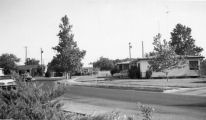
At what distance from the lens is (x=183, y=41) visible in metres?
69.4

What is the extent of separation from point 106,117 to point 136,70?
33.8 metres

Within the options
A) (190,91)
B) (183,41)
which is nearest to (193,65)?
(190,91)

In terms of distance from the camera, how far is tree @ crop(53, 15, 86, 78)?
38278mm

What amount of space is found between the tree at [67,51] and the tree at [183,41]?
1492 inches

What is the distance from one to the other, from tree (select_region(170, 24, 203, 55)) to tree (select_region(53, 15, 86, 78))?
1492 inches

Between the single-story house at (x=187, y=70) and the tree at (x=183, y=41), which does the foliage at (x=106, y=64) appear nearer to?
the tree at (x=183, y=41)

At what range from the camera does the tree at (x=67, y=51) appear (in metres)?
38.3

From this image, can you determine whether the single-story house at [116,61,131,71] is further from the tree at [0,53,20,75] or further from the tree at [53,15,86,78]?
the tree at [0,53,20,75]

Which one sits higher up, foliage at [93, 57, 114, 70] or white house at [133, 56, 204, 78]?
foliage at [93, 57, 114, 70]

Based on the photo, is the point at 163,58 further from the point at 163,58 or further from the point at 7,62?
the point at 7,62

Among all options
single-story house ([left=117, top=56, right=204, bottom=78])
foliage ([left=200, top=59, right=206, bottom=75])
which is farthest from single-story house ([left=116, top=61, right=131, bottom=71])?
foliage ([left=200, top=59, right=206, bottom=75])

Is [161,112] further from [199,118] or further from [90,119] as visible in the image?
[90,119]

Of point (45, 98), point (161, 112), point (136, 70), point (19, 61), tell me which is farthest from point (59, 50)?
point (19, 61)

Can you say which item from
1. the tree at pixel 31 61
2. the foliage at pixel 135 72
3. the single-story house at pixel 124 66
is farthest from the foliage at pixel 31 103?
the tree at pixel 31 61
